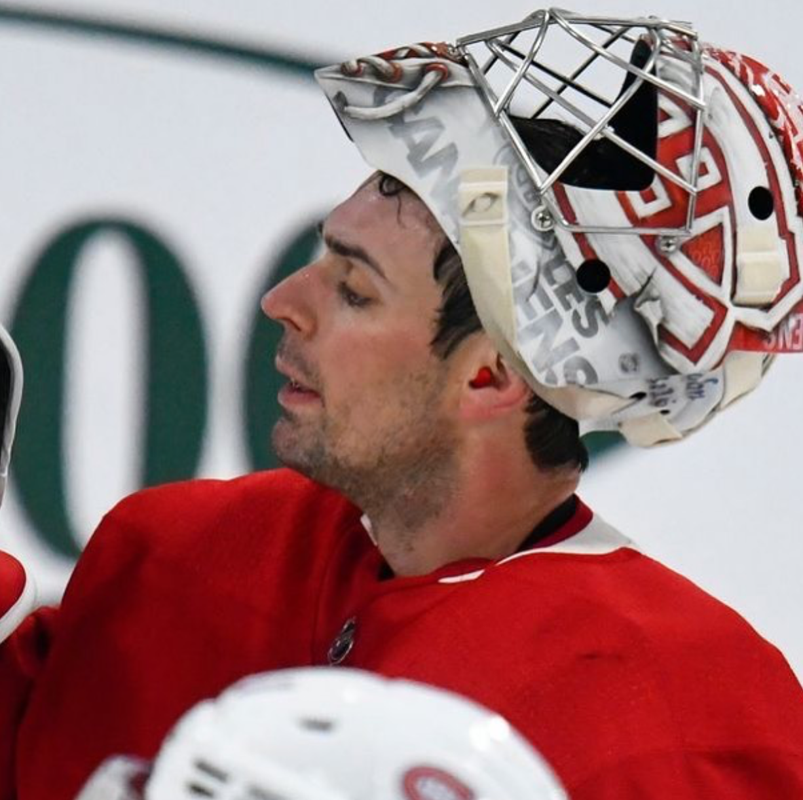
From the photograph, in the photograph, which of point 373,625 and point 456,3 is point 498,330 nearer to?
point 373,625

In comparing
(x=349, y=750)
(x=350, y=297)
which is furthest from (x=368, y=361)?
(x=349, y=750)

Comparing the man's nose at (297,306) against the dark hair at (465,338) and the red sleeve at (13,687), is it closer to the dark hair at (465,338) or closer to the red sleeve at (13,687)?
the dark hair at (465,338)

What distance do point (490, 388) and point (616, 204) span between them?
0.15 metres

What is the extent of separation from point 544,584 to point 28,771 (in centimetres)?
40

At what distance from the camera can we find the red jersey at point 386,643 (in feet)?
3.68

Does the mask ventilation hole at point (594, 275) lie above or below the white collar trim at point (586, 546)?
above

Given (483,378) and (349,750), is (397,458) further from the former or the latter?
(349,750)

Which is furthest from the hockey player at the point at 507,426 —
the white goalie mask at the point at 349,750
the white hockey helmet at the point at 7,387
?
the white goalie mask at the point at 349,750

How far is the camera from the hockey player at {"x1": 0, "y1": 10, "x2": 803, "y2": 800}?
1152 mm

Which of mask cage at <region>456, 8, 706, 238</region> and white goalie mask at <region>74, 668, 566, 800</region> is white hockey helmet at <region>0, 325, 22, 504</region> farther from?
white goalie mask at <region>74, 668, 566, 800</region>

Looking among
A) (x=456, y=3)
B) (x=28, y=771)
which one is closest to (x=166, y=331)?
(x=456, y=3)

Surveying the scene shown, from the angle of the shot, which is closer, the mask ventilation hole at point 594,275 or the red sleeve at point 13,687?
the mask ventilation hole at point 594,275

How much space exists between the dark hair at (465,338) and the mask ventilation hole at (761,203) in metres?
0.18

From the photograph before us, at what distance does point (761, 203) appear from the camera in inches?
48.3
